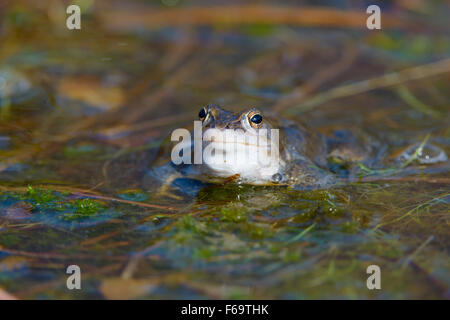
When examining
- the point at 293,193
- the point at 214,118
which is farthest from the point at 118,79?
the point at 293,193

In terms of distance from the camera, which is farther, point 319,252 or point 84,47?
point 84,47

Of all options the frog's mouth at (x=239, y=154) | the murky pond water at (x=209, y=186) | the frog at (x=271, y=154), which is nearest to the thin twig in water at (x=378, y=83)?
the murky pond water at (x=209, y=186)

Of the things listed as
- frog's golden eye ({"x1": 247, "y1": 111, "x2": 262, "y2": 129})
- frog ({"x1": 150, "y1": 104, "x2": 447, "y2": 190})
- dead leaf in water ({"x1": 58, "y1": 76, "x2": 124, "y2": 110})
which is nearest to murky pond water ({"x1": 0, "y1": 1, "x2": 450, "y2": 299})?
dead leaf in water ({"x1": 58, "y1": 76, "x2": 124, "y2": 110})

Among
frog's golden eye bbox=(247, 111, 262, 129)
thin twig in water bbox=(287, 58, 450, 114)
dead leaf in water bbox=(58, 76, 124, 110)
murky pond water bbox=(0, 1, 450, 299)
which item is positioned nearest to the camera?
murky pond water bbox=(0, 1, 450, 299)

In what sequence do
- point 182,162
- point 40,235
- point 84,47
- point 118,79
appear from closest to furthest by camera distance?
point 40,235 → point 182,162 → point 118,79 → point 84,47

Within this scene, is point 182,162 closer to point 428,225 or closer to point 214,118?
point 214,118

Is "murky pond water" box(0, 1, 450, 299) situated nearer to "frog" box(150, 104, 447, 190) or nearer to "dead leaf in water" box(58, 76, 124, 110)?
"dead leaf in water" box(58, 76, 124, 110)
